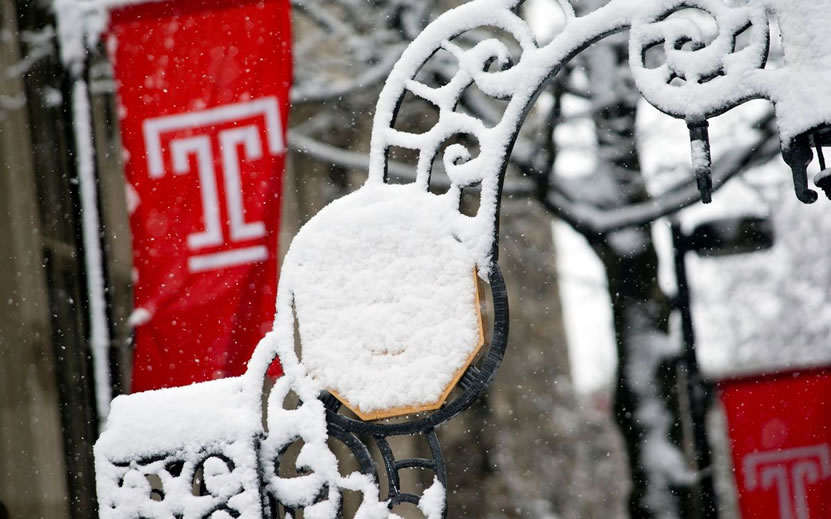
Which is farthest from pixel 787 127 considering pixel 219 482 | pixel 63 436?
pixel 63 436

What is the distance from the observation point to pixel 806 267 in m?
22.3

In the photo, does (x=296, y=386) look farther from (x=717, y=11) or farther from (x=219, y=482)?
A: (x=717, y=11)

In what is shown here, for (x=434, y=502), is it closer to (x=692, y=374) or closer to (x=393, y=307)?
(x=393, y=307)

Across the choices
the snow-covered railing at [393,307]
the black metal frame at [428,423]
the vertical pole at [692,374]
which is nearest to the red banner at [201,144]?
the snow-covered railing at [393,307]

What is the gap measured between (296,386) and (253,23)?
306 centimetres

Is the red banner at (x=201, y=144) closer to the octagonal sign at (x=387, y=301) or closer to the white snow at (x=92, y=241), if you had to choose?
the white snow at (x=92, y=241)

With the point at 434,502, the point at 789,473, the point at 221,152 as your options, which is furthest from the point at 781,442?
the point at 434,502

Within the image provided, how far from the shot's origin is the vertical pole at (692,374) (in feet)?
26.5

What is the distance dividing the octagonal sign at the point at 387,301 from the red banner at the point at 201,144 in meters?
2.28

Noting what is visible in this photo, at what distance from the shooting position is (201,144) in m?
5.77

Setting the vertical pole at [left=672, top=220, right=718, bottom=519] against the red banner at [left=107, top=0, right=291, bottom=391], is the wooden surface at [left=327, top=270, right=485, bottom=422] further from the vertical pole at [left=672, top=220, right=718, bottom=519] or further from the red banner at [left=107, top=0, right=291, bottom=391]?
the vertical pole at [left=672, top=220, right=718, bottom=519]

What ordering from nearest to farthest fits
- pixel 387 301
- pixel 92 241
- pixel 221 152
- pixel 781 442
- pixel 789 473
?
pixel 387 301
pixel 92 241
pixel 221 152
pixel 781 442
pixel 789 473

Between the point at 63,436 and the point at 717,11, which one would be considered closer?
the point at 717,11

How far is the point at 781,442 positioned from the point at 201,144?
562cm
